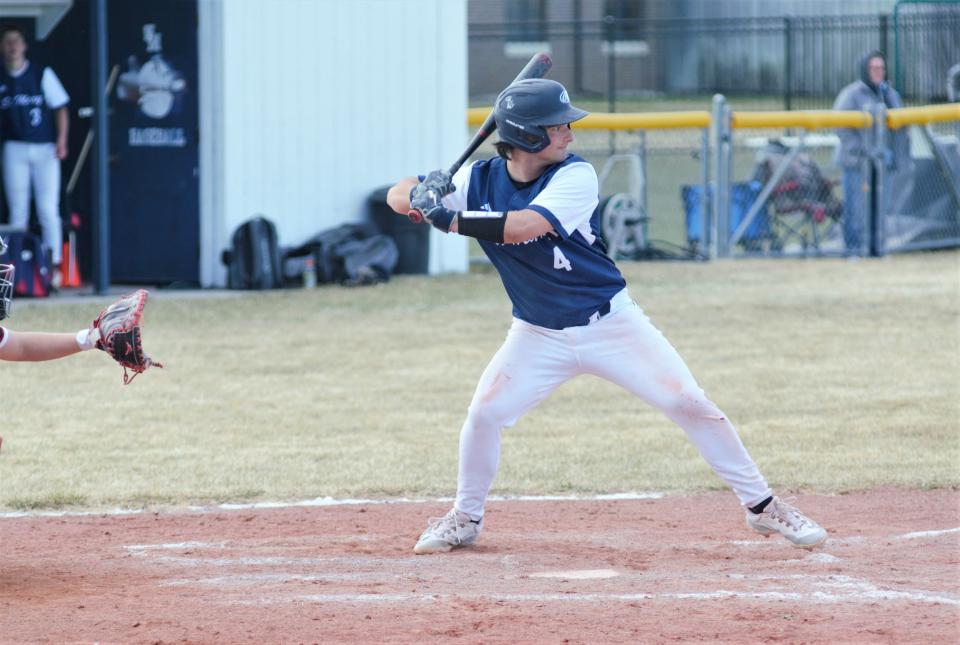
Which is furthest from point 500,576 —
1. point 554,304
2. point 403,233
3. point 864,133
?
point 864,133

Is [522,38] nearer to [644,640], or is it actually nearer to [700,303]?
[700,303]

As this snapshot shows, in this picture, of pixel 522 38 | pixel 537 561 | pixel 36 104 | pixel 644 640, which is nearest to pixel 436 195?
pixel 537 561

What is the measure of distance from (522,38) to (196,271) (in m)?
19.6

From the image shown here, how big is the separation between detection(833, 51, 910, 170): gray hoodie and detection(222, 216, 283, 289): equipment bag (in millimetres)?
6338

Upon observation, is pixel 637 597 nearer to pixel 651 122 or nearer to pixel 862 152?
pixel 651 122

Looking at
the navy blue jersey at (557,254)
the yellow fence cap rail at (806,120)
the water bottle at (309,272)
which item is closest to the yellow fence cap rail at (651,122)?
the yellow fence cap rail at (806,120)

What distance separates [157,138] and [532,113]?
9.81 metres

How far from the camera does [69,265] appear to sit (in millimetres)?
14289

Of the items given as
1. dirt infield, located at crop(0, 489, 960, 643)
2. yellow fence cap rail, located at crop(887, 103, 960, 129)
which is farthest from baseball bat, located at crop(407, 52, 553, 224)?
yellow fence cap rail, located at crop(887, 103, 960, 129)

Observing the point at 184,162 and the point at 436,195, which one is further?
the point at 184,162

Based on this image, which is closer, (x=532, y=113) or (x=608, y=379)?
(x=532, y=113)

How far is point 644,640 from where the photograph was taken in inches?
177

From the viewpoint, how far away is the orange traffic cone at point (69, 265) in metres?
14.3

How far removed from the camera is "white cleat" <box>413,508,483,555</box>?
5.77 metres
